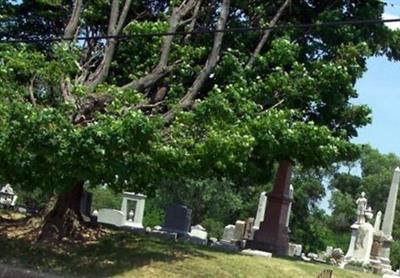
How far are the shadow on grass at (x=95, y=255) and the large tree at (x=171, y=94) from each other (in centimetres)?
91

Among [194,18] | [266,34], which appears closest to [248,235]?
[266,34]

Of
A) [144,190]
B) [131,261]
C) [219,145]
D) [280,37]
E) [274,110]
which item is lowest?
[131,261]

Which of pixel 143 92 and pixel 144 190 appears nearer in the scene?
pixel 144 190

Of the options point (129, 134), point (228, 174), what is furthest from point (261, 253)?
point (129, 134)

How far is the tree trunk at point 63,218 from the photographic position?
1644 centimetres

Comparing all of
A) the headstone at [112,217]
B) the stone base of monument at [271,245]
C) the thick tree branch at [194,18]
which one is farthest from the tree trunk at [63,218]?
the headstone at [112,217]

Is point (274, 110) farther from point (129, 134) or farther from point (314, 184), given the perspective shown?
point (314, 184)

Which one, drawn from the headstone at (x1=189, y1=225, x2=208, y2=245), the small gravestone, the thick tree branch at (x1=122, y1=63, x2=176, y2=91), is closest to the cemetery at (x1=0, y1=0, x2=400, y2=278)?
the thick tree branch at (x1=122, y1=63, x2=176, y2=91)

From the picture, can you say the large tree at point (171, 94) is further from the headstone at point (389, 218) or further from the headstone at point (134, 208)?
the headstone at point (389, 218)

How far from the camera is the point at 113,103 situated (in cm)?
1466

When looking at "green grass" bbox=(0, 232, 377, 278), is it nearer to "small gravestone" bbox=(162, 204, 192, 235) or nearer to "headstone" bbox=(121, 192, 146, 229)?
"small gravestone" bbox=(162, 204, 192, 235)

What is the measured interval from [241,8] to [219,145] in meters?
5.72

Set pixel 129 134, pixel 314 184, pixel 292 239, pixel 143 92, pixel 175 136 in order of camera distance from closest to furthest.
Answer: pixel 129 134
pixel 175 136
pixel 143 92
pixel 292 239
pixel 314 184

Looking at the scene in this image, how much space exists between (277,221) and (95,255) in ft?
21.6
